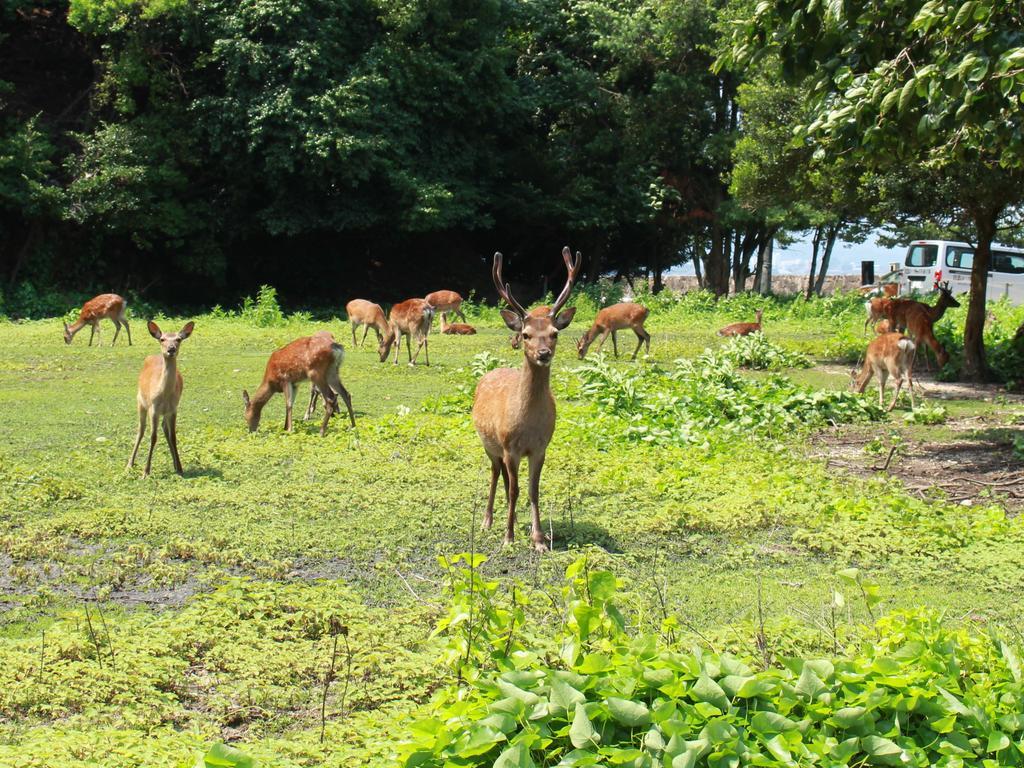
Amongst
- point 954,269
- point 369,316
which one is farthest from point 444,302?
point 954,269

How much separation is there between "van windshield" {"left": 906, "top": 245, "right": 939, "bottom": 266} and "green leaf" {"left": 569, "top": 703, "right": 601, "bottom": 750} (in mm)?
28291

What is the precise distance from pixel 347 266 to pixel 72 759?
29.2 m

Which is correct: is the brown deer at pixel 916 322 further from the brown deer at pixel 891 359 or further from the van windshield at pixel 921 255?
the van windshield at pixel 921 255

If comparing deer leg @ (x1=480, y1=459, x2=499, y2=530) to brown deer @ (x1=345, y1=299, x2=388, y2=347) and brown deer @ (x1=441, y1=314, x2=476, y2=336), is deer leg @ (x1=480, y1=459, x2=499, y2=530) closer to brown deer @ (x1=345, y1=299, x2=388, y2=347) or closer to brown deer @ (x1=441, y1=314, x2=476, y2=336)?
brown deer @ (x1=345, y1=299, x2=388, y2=347)

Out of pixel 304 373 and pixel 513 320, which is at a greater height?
pixel 513 320

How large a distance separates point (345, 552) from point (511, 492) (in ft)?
3.52

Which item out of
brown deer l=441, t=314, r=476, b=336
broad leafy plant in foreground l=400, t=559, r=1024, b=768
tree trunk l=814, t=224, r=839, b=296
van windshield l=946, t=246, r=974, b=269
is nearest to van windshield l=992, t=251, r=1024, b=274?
van windshield l=946, t=246, r=974, b=269

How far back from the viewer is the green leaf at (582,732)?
11.0 feet

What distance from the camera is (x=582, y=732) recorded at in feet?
11.0

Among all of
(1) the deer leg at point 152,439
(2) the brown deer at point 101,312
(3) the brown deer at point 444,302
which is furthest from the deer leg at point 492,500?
(3) the brown deer at point 444,302

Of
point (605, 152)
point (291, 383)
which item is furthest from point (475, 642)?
point (605, 152)

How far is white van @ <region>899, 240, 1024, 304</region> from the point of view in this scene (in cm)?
2888

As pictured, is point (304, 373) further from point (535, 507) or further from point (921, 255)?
point (921, 255)

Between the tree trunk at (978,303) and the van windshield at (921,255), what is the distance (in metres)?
14.5
